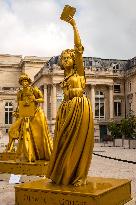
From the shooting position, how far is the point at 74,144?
248 inches

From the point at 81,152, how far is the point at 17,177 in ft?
12.9

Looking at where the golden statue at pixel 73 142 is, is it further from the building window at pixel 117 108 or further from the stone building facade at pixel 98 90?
the building window at pixel 117 108

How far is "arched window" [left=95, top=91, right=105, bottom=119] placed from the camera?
178ft

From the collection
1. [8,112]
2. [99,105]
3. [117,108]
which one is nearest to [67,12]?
[99,105]

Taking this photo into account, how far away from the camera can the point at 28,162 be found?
33.9 feet

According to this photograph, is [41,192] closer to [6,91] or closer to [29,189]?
[29,189]

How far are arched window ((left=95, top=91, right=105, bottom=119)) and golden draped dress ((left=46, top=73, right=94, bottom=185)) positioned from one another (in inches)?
1881

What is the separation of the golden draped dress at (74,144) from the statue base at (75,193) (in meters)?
0.22

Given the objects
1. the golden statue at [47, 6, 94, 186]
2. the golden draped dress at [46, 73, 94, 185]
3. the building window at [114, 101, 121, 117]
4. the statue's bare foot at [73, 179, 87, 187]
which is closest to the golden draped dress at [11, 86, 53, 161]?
the golden statue at [47, 6, 94, 186]

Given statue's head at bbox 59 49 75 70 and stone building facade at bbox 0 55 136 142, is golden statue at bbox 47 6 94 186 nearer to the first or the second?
statue's head at bbox 59 49 75 70

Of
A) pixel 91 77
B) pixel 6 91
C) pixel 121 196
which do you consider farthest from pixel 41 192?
pixel 6 91

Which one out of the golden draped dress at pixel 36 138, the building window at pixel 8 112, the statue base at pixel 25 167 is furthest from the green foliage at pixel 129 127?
the building window at pixel 8 112

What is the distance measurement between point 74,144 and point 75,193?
0.89 m

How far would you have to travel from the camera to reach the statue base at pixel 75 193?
564 centimetres
